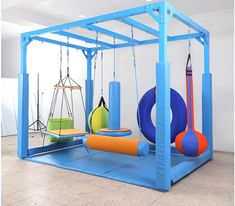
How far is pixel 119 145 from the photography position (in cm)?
453

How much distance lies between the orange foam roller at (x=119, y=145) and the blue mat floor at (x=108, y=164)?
1.15 feet

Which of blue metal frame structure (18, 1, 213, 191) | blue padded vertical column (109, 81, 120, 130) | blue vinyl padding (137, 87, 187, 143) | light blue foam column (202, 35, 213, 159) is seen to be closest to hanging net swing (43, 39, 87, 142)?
blue metal frame structure (18, 1, 213, 191)

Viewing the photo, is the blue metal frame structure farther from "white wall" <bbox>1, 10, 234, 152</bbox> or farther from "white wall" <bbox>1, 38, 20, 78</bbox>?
"white wall" <bbox>1, 38, 20, 78</bbox>

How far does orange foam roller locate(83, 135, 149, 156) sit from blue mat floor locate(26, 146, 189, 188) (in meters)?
0.35

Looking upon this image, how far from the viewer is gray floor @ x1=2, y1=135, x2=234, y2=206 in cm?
329

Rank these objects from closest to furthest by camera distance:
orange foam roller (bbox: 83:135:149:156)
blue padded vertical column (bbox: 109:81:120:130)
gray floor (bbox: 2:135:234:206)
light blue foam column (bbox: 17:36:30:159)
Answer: gray floor (bbox: 2:135:234:206) → orange foam roller (bbox: 83:135:149:156) → blue padded vertical column (bbox: 109:81:120:130) → light blue foam column (bbox: 17:36:30:159)

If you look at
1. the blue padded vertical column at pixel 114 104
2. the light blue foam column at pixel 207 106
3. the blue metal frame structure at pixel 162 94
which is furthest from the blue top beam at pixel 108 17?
the light blue foam column at pixel 207 106

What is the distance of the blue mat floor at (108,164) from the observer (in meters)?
4.21

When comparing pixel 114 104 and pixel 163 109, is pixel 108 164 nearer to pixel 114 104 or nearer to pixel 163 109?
pixel 114 104

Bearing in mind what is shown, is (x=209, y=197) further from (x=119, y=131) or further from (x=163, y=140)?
(x=119, y=131)

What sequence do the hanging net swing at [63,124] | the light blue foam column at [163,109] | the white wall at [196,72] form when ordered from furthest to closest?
the white wall at [196,72], the hanging net swing at [63,124], the light blue foam column at [163,109]

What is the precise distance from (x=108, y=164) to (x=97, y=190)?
137 centimetres

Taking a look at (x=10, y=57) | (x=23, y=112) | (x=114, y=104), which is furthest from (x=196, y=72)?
(x=10, y=57)

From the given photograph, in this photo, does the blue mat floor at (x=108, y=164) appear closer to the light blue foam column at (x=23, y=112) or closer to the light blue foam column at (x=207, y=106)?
the light blue foam column at (x=23, y=112)
